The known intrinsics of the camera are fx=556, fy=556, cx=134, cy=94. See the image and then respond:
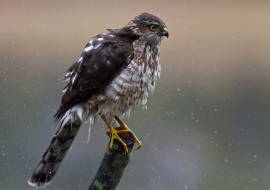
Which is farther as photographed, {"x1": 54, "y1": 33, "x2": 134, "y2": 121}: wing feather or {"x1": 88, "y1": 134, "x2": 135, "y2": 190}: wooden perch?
{"x1": 54, "y1": 33, "x2": 134, "y2": 121}: wing feather

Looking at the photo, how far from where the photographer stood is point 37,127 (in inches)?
253

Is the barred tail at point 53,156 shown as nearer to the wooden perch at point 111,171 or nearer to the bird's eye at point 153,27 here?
the wooden perch at point 111,171

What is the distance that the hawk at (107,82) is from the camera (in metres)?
3.53

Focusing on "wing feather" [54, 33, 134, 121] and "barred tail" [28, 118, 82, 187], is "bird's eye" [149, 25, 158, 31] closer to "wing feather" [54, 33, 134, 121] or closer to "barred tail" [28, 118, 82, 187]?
"wing feather" [54, 33, 134, 121]

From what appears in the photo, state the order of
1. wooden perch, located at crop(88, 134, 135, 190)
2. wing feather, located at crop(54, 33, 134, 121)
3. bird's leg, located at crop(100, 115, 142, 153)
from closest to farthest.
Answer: wooden perch, located at crop(88, 134, 135, 190) → bird's leg, located at crop(100, 115, 142, 153) → wing feather, located at crop(54, 33, 134, 121)

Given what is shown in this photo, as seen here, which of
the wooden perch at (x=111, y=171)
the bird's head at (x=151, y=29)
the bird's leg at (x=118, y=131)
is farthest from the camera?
the bird's head at (x=151, y=29)

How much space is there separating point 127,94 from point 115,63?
0.21 metres

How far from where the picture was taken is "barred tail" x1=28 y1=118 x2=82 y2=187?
3615mm

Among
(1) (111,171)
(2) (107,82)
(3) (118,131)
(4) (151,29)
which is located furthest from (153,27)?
(1) (111,171)

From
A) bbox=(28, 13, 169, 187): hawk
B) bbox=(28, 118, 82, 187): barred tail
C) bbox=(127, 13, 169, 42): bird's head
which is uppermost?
bbox=(127, 13, 169, 42): bird's head

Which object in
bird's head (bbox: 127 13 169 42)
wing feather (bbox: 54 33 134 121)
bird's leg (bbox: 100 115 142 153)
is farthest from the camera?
bird's head (bbox: 127 13 169 42)

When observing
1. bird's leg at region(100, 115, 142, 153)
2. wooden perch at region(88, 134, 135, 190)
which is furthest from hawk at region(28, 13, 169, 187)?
wooden perch at region(88, 134, 135, 190)

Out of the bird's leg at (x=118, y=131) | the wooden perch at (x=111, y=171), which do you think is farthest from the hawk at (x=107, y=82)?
the wooden perch at (x=111, y=171)

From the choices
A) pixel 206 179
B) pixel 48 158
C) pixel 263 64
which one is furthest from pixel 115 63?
→ pixel 263 64
